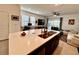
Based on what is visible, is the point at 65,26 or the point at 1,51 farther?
the point at 65,26

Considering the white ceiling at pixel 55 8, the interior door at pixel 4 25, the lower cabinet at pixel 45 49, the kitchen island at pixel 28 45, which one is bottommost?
the lower cabinet at pixel 45 49

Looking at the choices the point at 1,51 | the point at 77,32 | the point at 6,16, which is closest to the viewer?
the point at 1,51

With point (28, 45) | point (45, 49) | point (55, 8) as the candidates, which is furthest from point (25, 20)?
point (28, 45)

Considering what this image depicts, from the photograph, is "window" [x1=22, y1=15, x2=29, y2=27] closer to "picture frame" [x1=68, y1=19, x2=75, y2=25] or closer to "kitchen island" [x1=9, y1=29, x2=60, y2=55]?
"picture frame" [x1=68, y1=19, x2=75, y2=25]

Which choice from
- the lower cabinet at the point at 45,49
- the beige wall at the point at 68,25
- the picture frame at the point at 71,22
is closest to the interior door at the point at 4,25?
the lower cabinet at the point at 45,49

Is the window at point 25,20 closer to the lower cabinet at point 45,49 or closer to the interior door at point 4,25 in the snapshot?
the interior door at point 4,25

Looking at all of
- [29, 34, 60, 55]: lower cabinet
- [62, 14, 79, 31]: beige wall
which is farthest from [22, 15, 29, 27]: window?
[29, 34, 60, 55]: lower cabinet

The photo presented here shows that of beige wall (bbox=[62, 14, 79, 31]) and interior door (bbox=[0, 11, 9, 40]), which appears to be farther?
beige wall (bbox=[62, 14, 79, 31])
